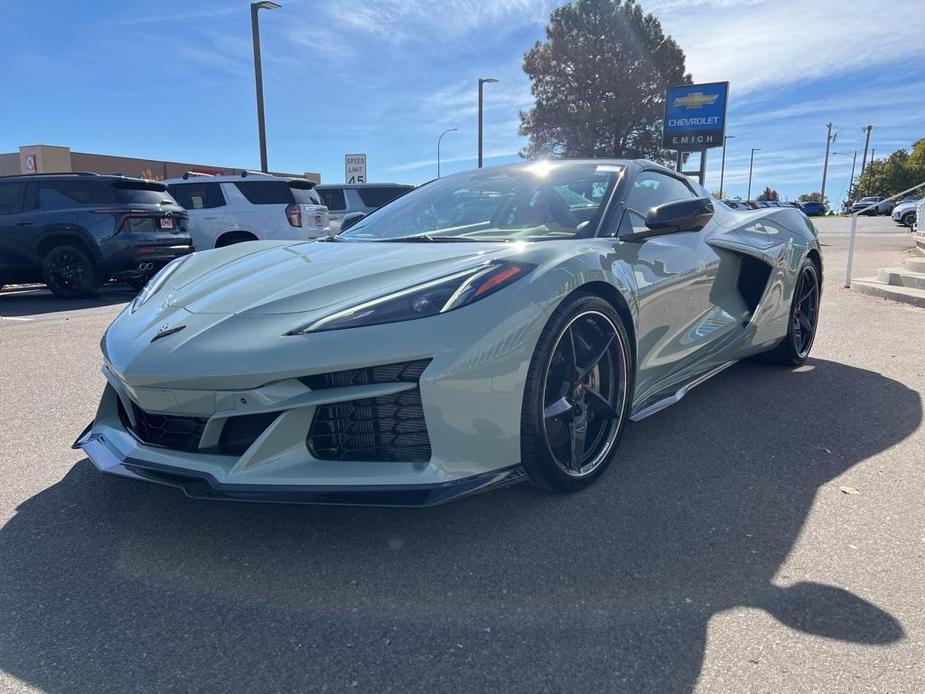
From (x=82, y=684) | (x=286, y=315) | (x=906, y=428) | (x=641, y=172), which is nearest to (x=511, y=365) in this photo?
(x=286, y=315)

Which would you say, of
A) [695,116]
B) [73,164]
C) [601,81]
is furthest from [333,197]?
[601,81]

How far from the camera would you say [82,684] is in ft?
5.19

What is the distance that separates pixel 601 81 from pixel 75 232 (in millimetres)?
35169

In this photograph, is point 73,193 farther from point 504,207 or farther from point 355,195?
point 504,207

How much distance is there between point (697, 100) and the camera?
78.5 ft

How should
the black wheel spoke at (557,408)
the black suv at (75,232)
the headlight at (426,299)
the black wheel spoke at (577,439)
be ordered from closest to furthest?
1. the headlight at (426,299)
2. the black wheel spoke at (557,408)
3. the black wheel spoke at (577,439)
4. the black suv at (75,232)

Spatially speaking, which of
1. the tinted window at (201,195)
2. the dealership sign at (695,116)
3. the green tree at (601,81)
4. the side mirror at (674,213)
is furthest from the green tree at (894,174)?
the side mirror at (674,213)

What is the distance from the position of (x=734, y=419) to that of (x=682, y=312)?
0.75 m

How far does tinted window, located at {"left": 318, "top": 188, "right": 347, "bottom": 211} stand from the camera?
46.5 feet

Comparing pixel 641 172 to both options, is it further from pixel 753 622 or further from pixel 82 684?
pixel 82 684

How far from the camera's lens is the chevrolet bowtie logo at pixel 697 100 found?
77.8 feet

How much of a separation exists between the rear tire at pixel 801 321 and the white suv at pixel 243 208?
26.0 ft

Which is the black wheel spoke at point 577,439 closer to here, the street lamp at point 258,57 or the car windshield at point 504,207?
the car windshield at point 504,207

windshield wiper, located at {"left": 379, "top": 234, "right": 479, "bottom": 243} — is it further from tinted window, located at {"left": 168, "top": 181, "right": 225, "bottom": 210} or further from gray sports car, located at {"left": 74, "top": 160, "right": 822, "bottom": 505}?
tinted window, located at {"left": 168, "top": 181, "right": 225, "bottom": 210}
